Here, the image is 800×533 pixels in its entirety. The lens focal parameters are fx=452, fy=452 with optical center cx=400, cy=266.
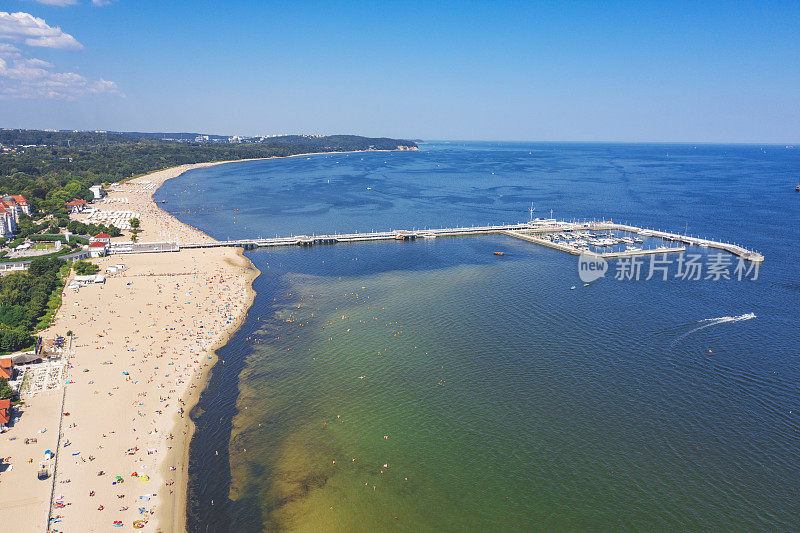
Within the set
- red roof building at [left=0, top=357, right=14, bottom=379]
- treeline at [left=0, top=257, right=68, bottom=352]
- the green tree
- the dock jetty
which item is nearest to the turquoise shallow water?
the dock jetty

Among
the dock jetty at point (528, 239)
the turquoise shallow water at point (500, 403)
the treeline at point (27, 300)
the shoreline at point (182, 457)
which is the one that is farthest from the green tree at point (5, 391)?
the dock jetty at point (528, 239)

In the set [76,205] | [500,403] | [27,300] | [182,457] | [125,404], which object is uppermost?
[76,205]

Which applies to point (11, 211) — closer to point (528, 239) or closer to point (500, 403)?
point (500, 403)

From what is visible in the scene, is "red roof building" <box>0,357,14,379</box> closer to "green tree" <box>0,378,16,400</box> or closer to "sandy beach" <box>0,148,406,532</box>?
"green tree" <box>0,378,16,400</box>

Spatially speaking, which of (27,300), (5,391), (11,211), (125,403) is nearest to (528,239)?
(125,403)

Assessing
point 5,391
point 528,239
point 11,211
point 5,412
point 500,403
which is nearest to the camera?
point 5,412

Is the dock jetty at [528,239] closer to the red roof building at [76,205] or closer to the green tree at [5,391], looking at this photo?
the red roof building at [76,205]
